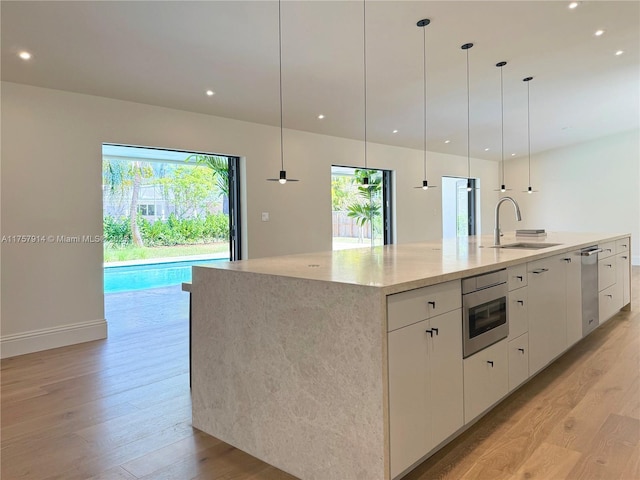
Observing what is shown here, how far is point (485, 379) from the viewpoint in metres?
2.21

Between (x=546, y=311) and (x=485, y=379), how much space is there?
1007mm

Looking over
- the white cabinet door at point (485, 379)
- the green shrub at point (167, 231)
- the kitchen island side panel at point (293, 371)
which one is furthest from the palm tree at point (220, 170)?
the white cabinet door at point (485, 379)

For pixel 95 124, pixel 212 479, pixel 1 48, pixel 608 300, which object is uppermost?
pixel 1 48

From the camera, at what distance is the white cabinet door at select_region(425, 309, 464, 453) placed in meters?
1.85

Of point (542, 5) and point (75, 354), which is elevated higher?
point (542, 5)

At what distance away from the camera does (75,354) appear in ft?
12.4

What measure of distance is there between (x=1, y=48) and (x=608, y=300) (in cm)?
567

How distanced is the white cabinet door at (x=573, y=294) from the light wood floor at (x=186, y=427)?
0.22m

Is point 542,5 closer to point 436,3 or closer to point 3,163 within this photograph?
point 436,3

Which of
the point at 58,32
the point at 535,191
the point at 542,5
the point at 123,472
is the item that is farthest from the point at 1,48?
the point at 535,191

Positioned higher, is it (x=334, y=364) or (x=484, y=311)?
(x=484, y=311)

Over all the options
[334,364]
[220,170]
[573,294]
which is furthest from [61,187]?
[573,294]

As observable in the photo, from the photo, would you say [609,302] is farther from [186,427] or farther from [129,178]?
[129,178]

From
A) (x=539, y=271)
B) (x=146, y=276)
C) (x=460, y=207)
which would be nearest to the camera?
(x=539, y=271)
